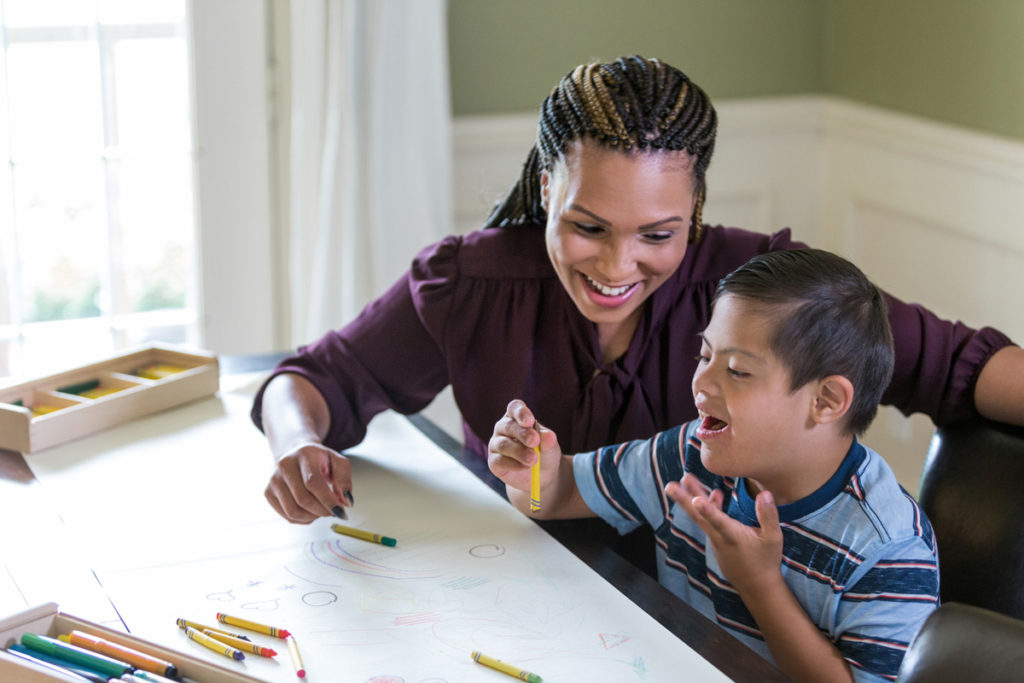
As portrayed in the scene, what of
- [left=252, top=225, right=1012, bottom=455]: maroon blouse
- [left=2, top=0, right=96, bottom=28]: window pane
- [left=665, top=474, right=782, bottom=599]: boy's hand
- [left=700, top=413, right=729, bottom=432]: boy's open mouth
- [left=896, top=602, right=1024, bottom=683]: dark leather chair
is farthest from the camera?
[left=2, top=0, right=96, bottom=28]: window pane

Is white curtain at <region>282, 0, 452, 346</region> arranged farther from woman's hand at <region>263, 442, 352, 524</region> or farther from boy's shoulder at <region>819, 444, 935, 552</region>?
boy's shoulder at <region>819, 444, 935, 552</region>

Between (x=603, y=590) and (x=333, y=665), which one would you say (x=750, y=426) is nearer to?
(x=603, y=590)

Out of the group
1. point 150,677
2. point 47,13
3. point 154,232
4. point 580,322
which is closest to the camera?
point 150,677

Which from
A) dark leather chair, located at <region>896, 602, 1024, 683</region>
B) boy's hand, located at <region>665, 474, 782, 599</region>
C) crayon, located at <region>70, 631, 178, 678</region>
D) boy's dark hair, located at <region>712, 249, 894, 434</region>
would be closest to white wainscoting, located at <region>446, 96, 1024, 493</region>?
boy's dark hair, located at <region>712, 249, 894, 434</region>

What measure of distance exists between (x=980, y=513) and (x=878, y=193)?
1.70 m

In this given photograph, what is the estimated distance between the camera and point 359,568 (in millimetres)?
1259

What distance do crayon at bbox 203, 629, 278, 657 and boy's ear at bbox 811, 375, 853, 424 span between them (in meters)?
0.59

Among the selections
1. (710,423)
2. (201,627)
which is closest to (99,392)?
(201,627)

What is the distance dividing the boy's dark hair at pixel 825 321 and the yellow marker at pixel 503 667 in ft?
1.30

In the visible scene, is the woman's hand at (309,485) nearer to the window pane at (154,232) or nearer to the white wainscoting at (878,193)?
the white wainscoting at (878,193)

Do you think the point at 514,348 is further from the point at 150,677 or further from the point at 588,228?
the point at 150,677

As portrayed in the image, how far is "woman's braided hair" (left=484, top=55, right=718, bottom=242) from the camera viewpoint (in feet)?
4.42

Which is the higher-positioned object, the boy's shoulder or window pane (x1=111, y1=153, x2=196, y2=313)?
window pane (x1=111, y1=153, x2=196, y2=313)

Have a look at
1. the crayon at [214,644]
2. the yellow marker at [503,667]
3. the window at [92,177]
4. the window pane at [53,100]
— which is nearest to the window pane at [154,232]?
the window at [92,177]
